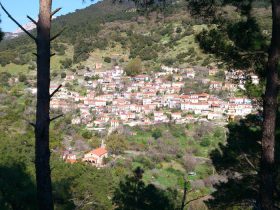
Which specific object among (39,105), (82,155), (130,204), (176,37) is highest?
(176,37)

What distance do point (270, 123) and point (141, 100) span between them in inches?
1999

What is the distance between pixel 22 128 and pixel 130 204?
19022 millimetres

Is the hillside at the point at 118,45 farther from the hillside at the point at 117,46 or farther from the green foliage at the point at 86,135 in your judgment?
the green foliage at the point at 86,135

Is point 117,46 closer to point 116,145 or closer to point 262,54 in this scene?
point 116,145

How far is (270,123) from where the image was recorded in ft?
14.2

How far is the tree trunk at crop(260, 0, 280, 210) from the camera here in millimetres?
4301

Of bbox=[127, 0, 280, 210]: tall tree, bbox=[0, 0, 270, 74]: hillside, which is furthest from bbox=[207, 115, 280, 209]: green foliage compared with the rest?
bbox=[0, 0, 270, 74]: hillside

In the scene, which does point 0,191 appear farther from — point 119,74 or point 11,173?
point 119,74

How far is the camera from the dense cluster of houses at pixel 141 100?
4566 cm

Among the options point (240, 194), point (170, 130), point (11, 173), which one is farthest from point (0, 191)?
point (170, 130)

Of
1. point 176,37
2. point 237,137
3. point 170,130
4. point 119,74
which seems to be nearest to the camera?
point 237,137

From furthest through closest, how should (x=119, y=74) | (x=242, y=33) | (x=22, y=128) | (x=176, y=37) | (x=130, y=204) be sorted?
(x=176, y=37) → (x=119, y=74) → (x=22, y=128) → (x=130, y=204) → (x=242, y=33)

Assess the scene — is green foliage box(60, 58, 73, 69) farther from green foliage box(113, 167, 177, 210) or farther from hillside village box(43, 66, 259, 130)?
green foliage box(113, 167, 177, 210)

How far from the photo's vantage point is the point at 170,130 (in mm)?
40969
